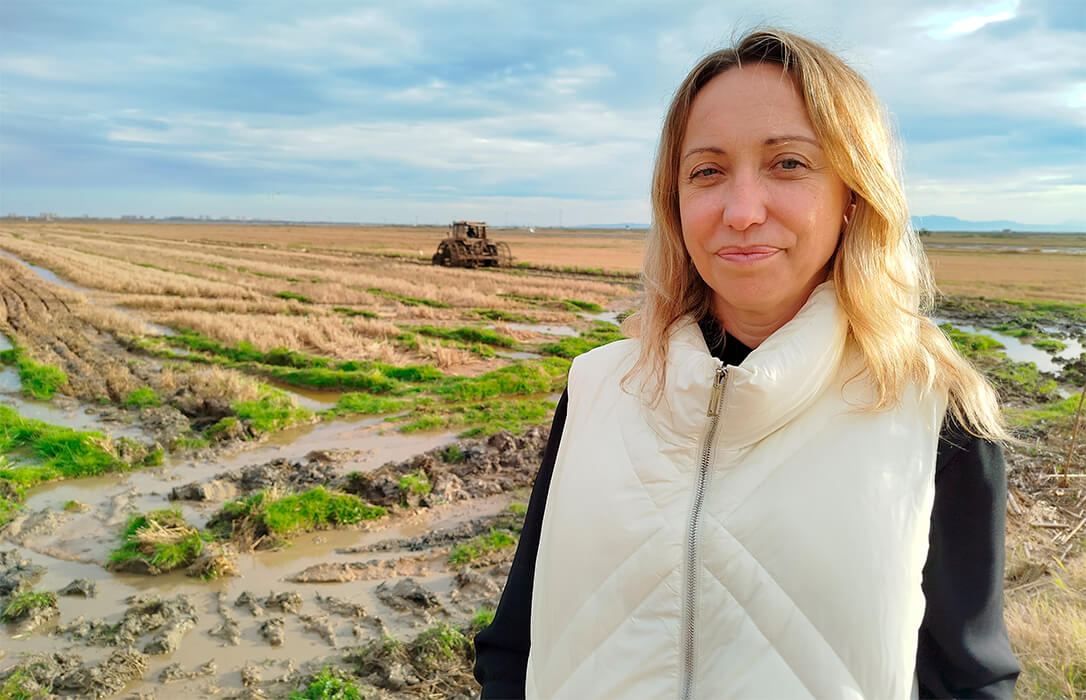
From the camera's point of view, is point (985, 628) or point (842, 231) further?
point (842, 231)

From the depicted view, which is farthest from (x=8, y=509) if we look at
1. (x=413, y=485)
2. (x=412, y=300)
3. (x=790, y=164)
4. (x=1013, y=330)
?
(x=1013, y=330)

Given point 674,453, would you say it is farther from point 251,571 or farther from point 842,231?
point 251,571

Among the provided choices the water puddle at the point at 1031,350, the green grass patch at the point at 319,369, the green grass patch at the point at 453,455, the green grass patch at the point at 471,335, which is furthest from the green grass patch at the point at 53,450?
the water puddle at the point at 1031,350

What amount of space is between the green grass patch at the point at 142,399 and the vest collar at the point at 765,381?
1069 centimetres

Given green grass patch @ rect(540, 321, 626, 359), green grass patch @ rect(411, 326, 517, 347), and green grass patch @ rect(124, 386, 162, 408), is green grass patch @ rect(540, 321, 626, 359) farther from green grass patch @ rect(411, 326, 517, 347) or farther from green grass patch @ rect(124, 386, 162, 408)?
green grass patch @ rect(124, 386, 162, 408)

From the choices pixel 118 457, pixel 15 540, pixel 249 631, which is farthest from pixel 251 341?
pixel 249 631

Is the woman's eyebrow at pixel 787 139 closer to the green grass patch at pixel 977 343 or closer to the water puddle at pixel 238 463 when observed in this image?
the water puddle at pixel 238 463

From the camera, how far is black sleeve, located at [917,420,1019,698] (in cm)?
126

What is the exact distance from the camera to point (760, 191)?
4.46 ft

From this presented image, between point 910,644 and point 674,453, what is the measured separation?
0.55 meters

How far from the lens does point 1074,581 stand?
12.9 ft

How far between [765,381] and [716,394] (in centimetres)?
11

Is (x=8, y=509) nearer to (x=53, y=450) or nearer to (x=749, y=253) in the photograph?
(x=53, y=450)

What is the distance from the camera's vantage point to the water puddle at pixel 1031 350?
14.8m
